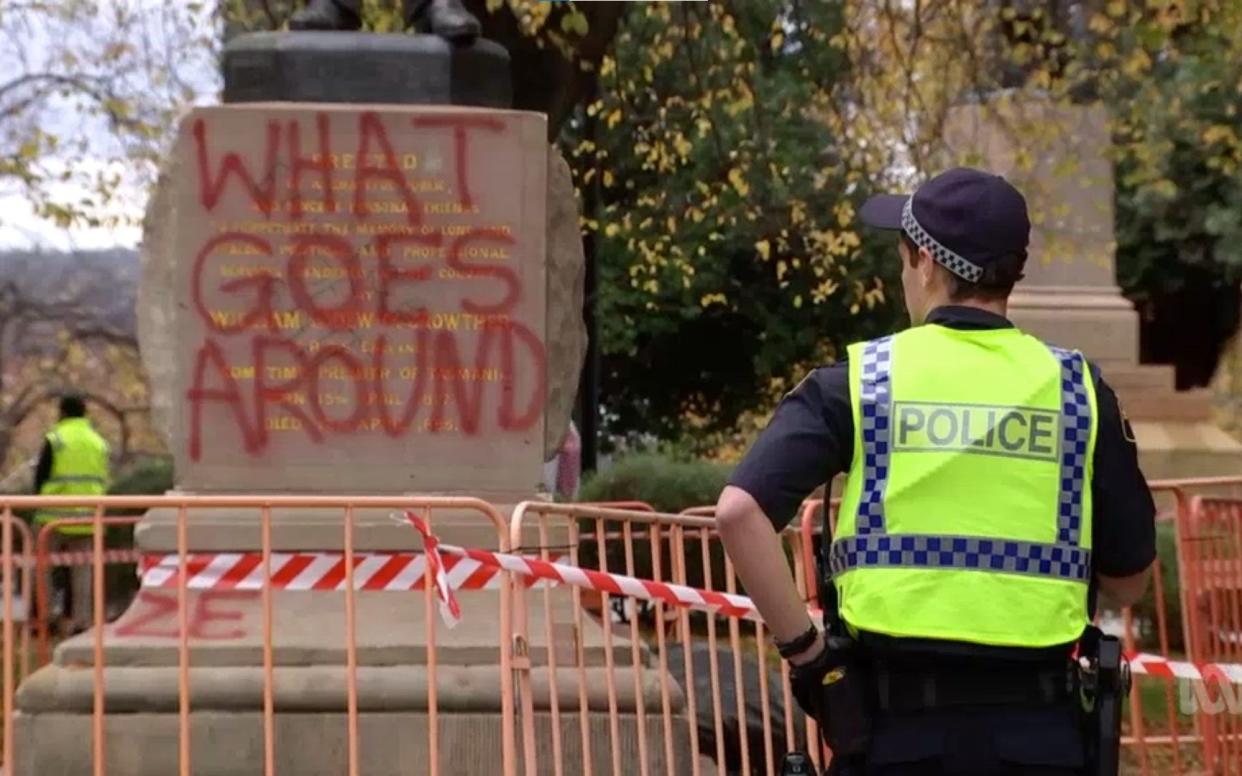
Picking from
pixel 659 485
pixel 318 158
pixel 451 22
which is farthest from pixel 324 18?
pixel 659 485

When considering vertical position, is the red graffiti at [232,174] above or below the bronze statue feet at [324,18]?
below

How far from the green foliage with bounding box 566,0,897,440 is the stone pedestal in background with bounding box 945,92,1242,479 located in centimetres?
193

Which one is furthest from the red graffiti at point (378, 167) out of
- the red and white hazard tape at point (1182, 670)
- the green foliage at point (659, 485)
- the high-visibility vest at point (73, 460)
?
the green foliage at point (659, 485)

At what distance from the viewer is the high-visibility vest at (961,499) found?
3395 mm

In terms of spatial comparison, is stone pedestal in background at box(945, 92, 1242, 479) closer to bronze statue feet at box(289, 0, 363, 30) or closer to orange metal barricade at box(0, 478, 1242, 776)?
orange metal barricade at box(0, 478, 1242, 776)

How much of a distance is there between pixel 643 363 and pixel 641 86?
10834 mm

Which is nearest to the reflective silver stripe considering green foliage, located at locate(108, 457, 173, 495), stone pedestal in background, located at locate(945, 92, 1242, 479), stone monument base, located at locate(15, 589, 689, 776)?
green foliage, located at locate(108, 457, 173, 495)

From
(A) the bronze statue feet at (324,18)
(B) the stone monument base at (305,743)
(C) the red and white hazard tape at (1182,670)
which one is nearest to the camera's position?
(C) the red and white hazard tape at (1182,670)

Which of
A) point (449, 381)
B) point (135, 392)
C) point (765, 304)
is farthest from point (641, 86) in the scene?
point (135, 392)

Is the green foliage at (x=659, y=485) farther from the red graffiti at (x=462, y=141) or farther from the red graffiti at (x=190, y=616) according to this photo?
the red graffiti at (x=190, y=616)

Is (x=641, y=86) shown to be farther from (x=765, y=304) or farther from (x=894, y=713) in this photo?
(x=894, y=713)

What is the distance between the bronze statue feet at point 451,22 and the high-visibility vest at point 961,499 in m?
4.59

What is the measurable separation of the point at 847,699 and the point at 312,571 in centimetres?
381

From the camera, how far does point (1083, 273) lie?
17391 millimetres
